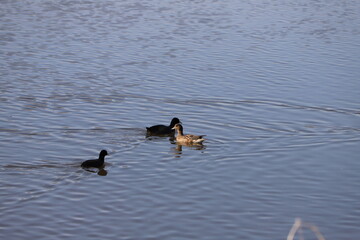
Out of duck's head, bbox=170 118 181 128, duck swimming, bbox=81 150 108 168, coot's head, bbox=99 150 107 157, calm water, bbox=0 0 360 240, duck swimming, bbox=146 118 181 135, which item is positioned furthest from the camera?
duck's head, bbox=170 118 181 128

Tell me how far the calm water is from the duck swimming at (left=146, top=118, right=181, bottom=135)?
0.85 ft

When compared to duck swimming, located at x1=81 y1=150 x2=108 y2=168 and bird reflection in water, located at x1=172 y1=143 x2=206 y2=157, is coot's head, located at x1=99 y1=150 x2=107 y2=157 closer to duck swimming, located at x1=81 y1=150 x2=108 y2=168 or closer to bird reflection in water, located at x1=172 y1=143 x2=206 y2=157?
duck swimming, located at x1=81 y1=150 x2=108 y2=168

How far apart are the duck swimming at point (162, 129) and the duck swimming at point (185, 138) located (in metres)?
0.16

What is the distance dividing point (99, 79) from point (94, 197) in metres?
8.46

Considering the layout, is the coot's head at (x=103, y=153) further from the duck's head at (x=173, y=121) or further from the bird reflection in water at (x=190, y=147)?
the duck's head at (x=173, y=121)

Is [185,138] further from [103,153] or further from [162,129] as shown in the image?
[103,153]

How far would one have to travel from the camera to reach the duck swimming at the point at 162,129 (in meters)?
15.6

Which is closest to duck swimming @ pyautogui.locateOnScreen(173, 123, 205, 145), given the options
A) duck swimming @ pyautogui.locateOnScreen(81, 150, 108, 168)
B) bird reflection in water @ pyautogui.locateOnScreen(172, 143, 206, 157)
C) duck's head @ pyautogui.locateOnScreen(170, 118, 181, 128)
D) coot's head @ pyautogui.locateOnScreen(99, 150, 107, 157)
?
bird reflection in water @ pyautogui.locateOnScreen(172, 143, 206, 157)

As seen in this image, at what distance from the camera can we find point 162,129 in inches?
622

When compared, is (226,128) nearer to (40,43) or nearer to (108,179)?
(108,179)

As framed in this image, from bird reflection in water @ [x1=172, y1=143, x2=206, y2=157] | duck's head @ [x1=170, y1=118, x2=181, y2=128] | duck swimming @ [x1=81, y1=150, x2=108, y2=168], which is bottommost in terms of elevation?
duck swimming @ [x1=81, y1=150, x2=108, y2=168]

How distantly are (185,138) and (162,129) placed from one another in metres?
0.75

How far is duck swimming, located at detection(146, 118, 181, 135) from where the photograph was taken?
1560 cm

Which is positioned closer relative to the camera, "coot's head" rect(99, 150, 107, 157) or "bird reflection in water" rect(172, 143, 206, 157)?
"coot's head" rect(99, 150, 107, 157)
